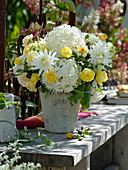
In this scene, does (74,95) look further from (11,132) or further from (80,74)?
(11,132)

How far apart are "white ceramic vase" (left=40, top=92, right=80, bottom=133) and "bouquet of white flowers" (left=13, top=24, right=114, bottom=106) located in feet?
0.16

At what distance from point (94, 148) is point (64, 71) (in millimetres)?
376

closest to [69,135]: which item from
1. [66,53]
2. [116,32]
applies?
[66,53]

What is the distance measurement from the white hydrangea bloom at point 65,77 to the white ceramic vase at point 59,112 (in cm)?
9

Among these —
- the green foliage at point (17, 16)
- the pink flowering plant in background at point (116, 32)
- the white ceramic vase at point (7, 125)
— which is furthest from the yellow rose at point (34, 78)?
the green foliage at point (17, 16)

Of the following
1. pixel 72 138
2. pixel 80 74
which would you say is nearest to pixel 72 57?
pixel 80 74

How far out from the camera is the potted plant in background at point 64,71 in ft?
6.17

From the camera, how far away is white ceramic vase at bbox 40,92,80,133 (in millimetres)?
2008

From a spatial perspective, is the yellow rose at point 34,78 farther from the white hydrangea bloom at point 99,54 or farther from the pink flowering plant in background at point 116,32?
the pink flowering plant in background at point 116,32

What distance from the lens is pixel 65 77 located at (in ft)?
6.17

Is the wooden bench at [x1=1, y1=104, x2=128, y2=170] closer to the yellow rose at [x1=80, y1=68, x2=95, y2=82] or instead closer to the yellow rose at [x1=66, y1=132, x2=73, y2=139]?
the yellow rose at [x1=66, y1=132, x2=73, y2=139]

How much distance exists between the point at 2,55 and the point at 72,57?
423 mm

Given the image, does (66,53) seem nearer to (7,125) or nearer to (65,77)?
(65,77)

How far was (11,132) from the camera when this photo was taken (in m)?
1.88
